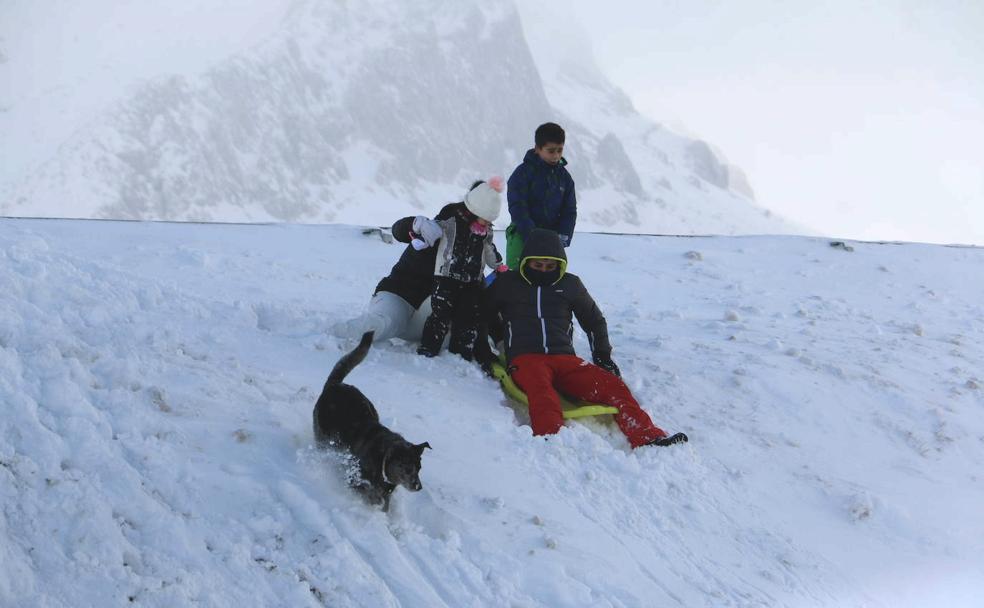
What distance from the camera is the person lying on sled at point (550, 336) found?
453cm

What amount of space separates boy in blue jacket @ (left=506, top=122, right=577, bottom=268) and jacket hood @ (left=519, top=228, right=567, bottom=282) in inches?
20.1

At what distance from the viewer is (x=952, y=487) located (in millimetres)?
4523

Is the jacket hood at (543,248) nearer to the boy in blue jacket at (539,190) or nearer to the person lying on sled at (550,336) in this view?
the person lying on sled at (550,336)

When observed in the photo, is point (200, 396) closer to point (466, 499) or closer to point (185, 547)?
point (185, 547)

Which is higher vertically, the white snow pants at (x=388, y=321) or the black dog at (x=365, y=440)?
the black dog at (x=365, y=440)

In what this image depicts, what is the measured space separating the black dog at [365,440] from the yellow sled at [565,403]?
1385 mm

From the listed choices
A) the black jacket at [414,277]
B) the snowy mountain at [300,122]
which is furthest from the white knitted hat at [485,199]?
the snowy mountain at [300,122]

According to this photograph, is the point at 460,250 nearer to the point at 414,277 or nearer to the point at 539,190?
the point at 414,277

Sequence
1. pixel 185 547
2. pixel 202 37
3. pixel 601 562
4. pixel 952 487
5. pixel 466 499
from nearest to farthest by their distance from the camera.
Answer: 1. pixel 185 547
2. pixel 601 562
3. pixel 466 499
4. pixel 952 487
5. pixel 202 37

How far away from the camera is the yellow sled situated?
445 centimetres

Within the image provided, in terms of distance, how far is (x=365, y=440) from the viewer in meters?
3.12

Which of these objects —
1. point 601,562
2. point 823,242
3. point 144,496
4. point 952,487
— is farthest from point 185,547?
point 823,242

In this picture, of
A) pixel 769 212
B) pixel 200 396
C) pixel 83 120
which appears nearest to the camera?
pixel 200 396

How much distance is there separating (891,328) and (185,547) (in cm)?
726
